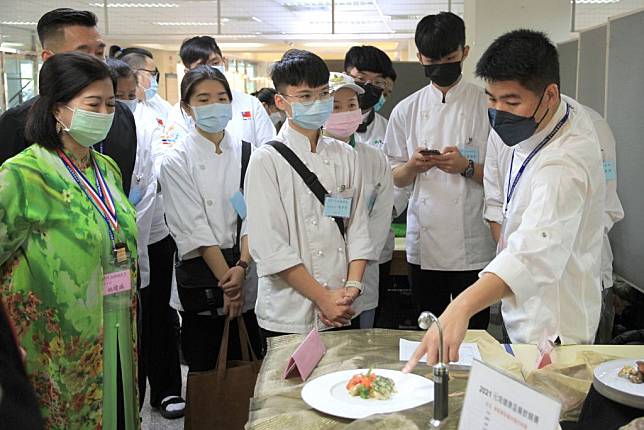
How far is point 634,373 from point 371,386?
0.48 metres

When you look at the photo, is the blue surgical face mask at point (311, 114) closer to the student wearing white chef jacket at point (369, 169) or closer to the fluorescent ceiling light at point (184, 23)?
the student wearing white chef jacket at point (369, 169)

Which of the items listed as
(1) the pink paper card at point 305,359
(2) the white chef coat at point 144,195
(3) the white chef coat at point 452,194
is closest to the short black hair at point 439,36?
(3) the white chef coat at point 452,194

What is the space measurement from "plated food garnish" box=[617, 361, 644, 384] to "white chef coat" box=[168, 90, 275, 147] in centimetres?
215

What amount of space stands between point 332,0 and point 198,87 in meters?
3.38

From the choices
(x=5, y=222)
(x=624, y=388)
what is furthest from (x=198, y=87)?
(x=624, y=388)

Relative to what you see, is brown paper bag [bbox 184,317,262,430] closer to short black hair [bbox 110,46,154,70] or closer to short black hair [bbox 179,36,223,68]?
short black hair [bbox 179,36,223,68]

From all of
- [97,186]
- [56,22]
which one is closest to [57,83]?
[97,186]

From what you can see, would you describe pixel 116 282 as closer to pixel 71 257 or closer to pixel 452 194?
pixel 71 257

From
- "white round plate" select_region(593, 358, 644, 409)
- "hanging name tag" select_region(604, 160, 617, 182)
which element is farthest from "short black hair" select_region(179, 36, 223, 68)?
"white round plate" select_region(593, 358, 644, 409)

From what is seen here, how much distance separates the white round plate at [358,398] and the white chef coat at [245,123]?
191 centimetres

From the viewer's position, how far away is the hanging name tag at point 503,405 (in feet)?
2.78

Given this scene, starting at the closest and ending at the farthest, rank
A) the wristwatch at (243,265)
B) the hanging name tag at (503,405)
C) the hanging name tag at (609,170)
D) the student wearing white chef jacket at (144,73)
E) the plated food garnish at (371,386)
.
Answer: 1. the hanging name tag at (503,405)
2. the plated food garnish at (371,386)
3. the hanging name tag at (609,170)
4. the wristwatch at (243,265)
5. the student wearing white chef jacket at (144,73)

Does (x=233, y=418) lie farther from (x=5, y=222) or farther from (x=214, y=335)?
(x=5, y=222)

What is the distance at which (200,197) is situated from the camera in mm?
2537
